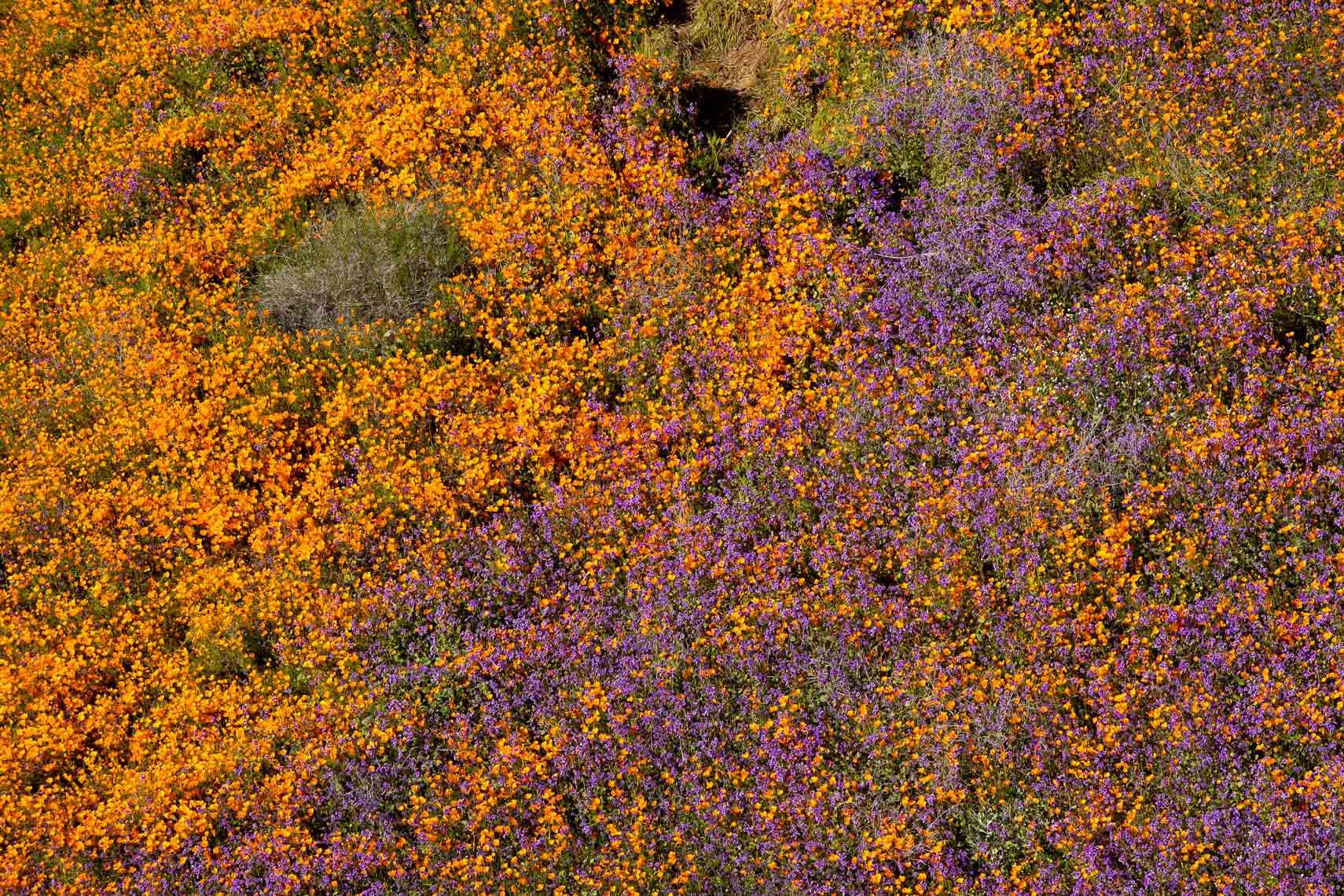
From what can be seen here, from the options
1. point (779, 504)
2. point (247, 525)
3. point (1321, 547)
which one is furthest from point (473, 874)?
point (1321, 547)

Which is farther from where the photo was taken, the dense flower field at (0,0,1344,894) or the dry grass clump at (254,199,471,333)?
the dry grass clump at (254,199,471,333)

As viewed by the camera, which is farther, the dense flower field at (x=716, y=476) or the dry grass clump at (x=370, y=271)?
the dry grass clump at (x=370, y=271)

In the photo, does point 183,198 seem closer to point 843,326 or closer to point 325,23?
point 325,23

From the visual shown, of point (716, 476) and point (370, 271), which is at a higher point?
point (370, 271)

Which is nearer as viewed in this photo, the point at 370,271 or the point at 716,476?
the point at 716,476
